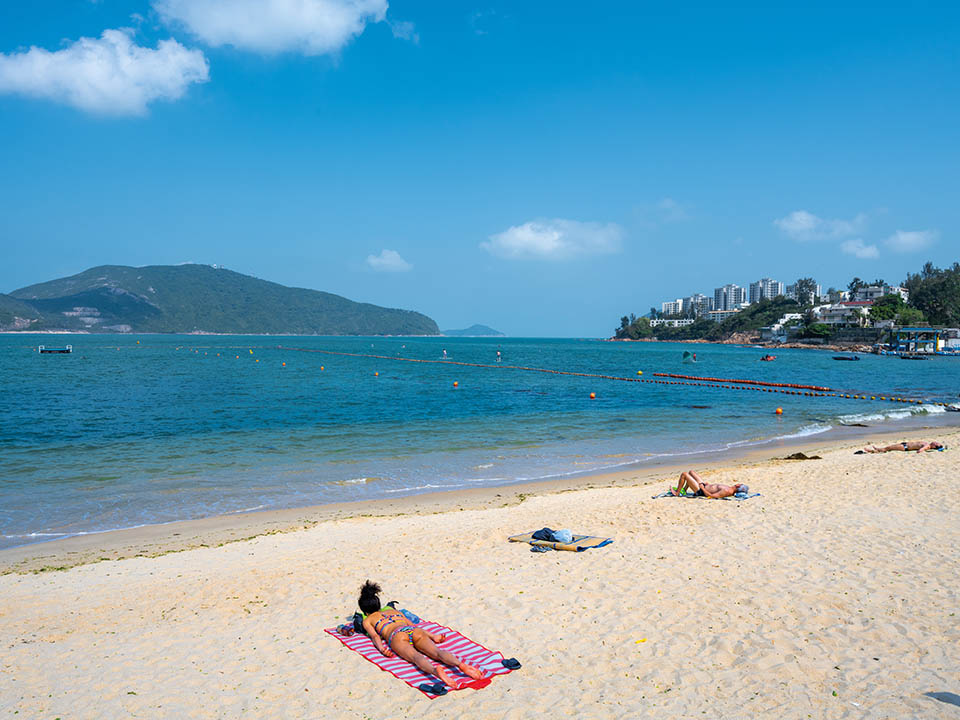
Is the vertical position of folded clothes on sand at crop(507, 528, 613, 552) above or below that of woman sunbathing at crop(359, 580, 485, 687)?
below

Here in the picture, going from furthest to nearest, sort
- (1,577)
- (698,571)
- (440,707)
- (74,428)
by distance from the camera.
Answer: (74,428)
(1,577)
(698,571)
(440,707)

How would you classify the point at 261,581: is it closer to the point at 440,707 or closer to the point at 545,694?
the point at 440,707

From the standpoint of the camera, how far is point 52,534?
40.9ft

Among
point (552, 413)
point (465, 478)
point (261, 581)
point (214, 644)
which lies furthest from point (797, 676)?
point (552, 413)

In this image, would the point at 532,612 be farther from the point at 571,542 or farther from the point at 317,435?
the point at 317,435

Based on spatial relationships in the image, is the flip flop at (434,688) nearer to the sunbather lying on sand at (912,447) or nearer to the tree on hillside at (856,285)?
the sunbather lying on sand at (912,447)

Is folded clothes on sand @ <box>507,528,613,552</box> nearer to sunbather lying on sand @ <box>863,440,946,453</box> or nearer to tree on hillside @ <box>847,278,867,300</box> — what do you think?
sunbather lying on sand @ <box>863,440,946,453</box>

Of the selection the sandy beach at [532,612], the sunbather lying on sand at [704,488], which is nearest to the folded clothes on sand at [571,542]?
the sandy beach at [532,612]

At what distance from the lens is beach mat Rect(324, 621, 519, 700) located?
19.2 feet

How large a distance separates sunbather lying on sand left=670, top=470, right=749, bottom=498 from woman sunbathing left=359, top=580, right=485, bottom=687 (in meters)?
8.92

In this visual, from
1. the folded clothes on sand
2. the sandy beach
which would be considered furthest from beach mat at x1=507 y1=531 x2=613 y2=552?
the sandy beach

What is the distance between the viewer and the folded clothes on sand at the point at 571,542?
9.94 metres

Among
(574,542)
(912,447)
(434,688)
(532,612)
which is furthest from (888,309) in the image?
(434,688)

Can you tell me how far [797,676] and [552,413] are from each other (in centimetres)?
2757
